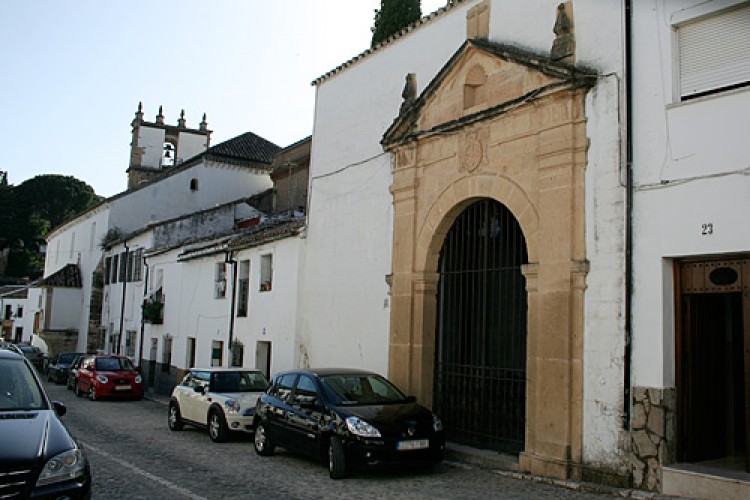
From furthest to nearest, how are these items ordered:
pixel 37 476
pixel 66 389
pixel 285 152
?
pixel 285 152
pixel 66 389
pixel 37 476

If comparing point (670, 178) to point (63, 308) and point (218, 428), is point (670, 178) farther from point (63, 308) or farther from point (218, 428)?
point (63, 308)

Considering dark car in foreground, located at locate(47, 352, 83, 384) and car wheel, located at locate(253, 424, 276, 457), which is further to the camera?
dark car in foreground, located at locate(47, 352, 83, 384)

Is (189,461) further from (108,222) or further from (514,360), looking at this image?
(108,222)

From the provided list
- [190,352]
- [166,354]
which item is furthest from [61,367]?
[190,352]

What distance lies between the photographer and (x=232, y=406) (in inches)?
524

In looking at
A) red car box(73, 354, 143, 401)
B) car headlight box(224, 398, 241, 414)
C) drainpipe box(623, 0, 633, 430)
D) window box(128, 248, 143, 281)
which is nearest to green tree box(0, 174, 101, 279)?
window box(128, 248, 143, 281)

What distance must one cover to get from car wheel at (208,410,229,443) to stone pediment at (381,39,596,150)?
6.28m

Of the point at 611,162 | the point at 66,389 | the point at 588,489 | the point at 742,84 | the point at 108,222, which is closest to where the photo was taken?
the point at 742,84

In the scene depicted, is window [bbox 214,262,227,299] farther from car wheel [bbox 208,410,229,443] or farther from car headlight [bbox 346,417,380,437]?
car headlight [bbox 346,417,380,437]

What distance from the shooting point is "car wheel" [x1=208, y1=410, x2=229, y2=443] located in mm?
13281

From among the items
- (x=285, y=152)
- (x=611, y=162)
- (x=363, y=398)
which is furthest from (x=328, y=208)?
(x=285, y=152)

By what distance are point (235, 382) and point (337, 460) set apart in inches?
210

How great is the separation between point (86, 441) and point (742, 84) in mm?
12159

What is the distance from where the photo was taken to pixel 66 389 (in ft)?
89.1
